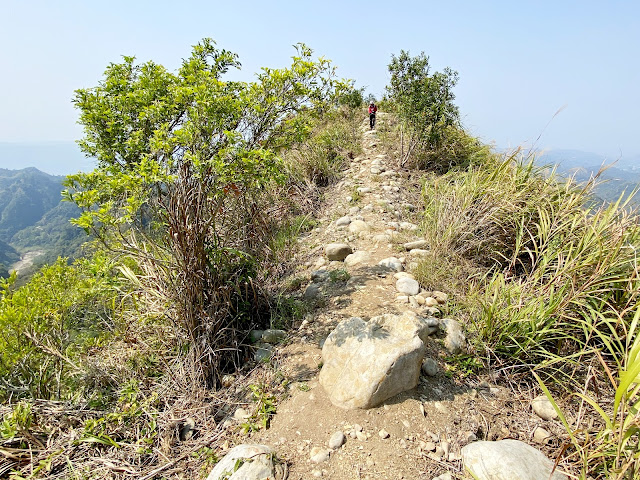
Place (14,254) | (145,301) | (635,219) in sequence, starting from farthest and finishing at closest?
(14,254), (145,301), (635,219)

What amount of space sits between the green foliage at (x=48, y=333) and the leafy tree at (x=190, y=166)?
61 cm

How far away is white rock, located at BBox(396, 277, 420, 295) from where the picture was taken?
354 cm

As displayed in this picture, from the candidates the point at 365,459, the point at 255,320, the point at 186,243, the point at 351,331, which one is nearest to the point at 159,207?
the point at 186,243

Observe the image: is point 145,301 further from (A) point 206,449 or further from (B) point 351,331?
(B) point 351,331

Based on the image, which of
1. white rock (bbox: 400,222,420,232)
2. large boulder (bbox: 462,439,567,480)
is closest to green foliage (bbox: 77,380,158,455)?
large boulder (bbox: 462,439,567,480)

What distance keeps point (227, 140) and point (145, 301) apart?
5.67 feet

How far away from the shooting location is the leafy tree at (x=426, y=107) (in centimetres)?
718

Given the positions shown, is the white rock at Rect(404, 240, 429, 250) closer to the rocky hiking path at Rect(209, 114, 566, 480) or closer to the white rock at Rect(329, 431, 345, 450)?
the rocky hiking path at Rect(209, 114, 566, 480)

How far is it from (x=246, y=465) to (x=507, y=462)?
153 centimetres

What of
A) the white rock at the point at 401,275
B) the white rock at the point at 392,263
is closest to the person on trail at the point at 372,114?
the white rock at the point at 392,263

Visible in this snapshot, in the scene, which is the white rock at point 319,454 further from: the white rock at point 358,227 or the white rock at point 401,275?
the white rock at point 358,227

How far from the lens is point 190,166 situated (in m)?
2.80

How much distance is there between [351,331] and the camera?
2789 millimetres

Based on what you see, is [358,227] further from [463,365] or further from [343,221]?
[463,365]
